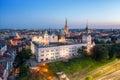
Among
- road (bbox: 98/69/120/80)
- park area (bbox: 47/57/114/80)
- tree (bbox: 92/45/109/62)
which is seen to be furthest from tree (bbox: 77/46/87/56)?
road (bbox: 98/69/120/80)

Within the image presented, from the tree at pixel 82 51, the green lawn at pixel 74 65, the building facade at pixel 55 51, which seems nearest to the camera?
the green lawn at pixel 74 65

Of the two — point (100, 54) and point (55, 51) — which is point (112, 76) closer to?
point (100, 54)

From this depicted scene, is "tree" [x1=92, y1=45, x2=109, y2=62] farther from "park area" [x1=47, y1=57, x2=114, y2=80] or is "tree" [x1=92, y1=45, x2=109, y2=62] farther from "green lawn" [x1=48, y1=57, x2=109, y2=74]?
"green lawn" [x1=48, y1=57, x2=109, y2=74]

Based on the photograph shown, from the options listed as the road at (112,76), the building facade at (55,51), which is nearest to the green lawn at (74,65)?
the building facade at (55,51)

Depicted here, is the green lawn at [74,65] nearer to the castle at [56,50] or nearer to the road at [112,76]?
the castle at [56,50]

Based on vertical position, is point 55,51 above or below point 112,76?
above

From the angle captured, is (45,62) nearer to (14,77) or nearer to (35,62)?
(35,62)

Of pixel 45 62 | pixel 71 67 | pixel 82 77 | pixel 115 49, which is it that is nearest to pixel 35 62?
pixel 45 62

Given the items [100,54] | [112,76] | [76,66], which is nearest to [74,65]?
[76,66]

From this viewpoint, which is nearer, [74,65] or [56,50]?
[74,65]
